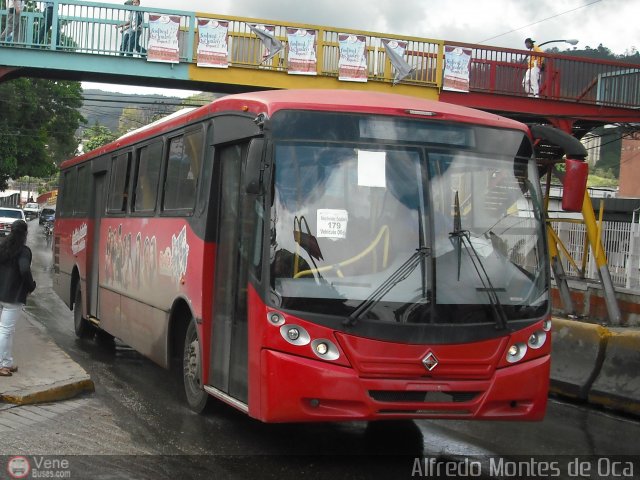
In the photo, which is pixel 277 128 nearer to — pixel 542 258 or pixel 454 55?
pixel 542 258

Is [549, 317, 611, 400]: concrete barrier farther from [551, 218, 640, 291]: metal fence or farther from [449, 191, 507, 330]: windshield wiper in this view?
[449, 191, 507, 330]: windshield wiper

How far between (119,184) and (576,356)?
6490 millimetres

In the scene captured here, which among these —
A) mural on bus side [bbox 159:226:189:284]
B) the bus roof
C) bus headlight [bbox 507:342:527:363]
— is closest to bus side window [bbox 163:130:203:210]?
mural on bus side [bbox 159:226:189:284]

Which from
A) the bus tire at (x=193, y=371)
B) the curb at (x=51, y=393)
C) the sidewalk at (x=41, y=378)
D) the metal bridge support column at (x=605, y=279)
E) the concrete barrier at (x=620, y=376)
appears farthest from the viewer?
the metal bridge support column at (x=605, y=279)

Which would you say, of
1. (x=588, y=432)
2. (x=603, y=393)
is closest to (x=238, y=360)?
(x=588, y=432)

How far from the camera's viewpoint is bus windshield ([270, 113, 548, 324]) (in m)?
5.66

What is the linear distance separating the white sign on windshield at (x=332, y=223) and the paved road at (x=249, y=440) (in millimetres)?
1763

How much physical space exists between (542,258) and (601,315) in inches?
252

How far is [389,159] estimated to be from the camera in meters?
5.96

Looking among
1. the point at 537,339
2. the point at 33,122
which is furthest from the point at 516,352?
the point at 33,122

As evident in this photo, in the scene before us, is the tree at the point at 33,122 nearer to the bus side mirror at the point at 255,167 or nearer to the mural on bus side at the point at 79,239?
the mural on bus side at the point at 79,239

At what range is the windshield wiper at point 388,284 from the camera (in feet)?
18.2

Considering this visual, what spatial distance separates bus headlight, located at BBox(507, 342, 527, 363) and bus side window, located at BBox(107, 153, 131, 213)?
630 centimetres

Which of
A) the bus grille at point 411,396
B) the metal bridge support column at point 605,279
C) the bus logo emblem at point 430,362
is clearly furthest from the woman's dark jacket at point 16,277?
the metal bridge support column at point 605,279
